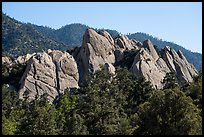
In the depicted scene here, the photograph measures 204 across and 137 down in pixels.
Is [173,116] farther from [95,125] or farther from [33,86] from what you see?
[33,86]

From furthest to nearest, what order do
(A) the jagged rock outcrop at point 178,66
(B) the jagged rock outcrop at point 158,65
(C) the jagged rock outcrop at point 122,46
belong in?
(C) the jagged rock outcrop at point 122,46 → (A) the jagged rock outcrop at point 178,66 → (B) the jagged rock outcrop at point 158,65

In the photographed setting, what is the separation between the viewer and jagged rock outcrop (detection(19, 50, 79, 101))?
5038 cm

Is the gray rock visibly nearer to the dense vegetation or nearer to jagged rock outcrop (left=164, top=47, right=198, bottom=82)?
jagged rock outcrop (left=164, top=47, right=198, bottom=82)

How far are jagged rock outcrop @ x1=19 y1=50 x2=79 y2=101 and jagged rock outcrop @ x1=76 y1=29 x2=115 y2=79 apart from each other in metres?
1.51

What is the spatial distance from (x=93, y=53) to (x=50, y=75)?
7.56 meters

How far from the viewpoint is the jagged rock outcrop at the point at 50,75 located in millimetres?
50375

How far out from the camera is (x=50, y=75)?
174 feet

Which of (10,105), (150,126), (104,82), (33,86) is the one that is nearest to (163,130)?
(150,126)

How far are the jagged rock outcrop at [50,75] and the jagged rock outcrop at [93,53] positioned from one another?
1514 millimetres

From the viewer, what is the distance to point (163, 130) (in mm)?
19766

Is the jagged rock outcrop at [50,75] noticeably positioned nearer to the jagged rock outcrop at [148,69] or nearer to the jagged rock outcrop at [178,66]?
the jagged rock outcrop at [148,69]

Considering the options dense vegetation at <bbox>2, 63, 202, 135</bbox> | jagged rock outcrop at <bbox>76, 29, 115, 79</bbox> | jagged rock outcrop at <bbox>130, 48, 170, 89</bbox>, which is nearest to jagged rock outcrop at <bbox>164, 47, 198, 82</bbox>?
jagged rock outcrop at <bbox>130, 48, 170, 89</bbox>

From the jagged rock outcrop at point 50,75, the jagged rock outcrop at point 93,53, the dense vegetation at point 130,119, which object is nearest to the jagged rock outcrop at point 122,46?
the jagged rock outcrop at point 93,53

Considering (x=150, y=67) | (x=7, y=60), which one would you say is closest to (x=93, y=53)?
(x=150, y=67)
